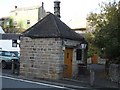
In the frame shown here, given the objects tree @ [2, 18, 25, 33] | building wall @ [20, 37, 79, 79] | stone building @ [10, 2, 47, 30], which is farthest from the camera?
stone building @ [10, 2, 47, 30]

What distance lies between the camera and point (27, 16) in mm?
75250

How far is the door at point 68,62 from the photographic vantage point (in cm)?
2348

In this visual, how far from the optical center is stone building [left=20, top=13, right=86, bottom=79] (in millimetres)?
22438

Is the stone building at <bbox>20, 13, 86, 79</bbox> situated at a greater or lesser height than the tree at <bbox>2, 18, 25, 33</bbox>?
lesser

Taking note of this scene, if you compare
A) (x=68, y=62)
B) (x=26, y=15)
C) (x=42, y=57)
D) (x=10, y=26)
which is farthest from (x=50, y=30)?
(x=26, y=15)

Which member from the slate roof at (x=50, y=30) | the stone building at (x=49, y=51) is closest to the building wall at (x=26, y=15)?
the slate roof at (x=50, y=30)

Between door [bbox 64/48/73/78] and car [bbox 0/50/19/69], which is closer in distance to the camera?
door [bbox 64/48/73/78]

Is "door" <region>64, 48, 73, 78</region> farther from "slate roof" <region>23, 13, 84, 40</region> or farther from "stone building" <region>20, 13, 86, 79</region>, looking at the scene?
"slate roof" <region>23, 13, 84, 40</region>

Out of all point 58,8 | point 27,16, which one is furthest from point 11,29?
point 58,8

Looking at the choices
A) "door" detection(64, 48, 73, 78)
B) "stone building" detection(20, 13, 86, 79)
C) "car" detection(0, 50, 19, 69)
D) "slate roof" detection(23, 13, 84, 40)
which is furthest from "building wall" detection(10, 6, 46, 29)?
"door" detection(64, 48, 73, 78)

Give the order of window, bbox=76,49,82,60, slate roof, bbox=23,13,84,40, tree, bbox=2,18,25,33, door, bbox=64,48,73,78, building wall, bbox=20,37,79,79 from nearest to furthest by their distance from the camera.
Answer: building wall, bbox=20,37,79,79 → slate roof, bbox=23,13,84,40 → door, bbox=64,48,73,78 → window, bbox=76,49,82,60 → tree, bbox=2,18,25,33

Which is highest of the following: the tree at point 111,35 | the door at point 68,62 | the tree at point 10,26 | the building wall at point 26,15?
the building wall at point 26,15

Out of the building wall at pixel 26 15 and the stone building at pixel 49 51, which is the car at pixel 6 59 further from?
the building wall at pixel 26 15

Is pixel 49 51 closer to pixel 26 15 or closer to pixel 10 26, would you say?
pixel 10 26
